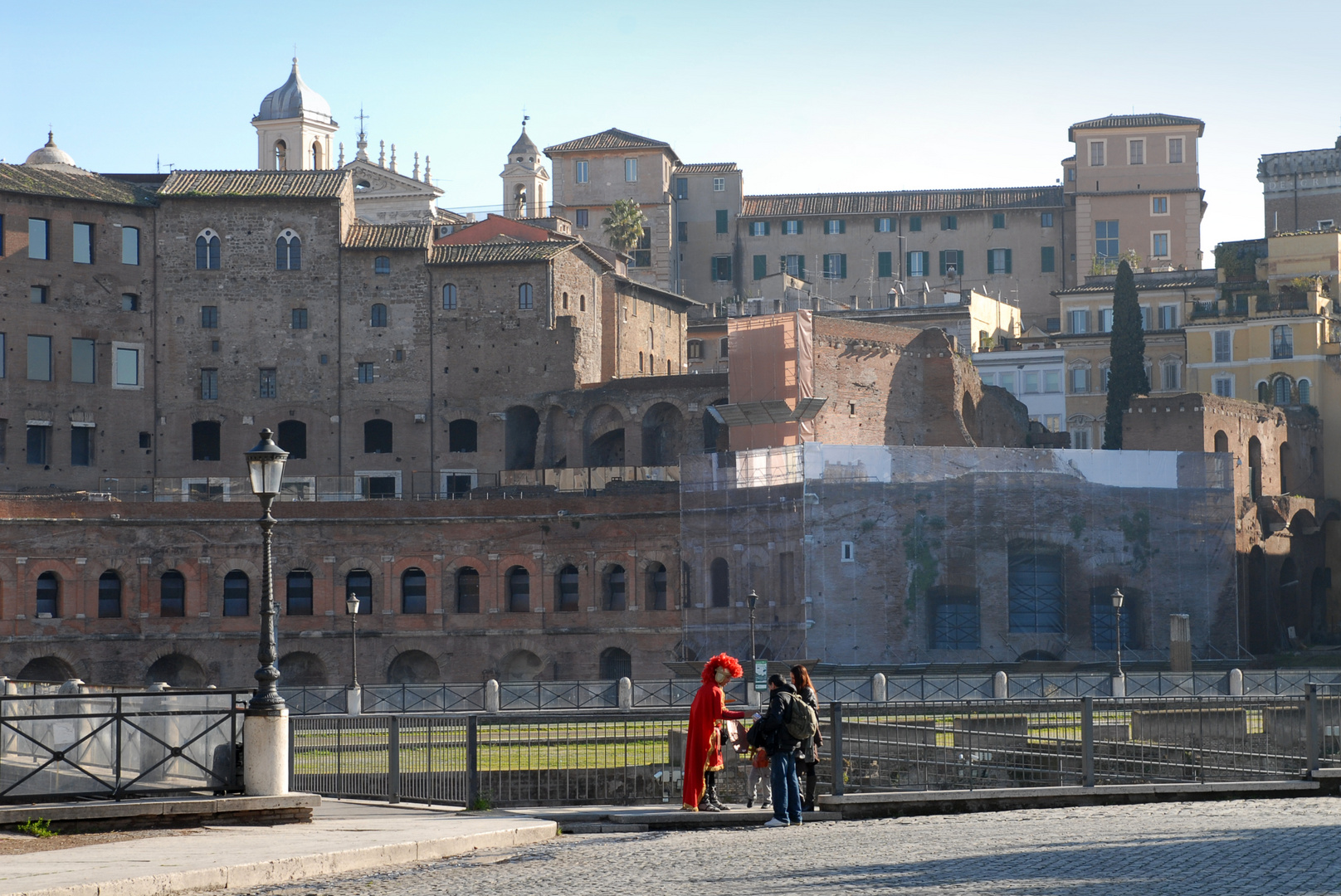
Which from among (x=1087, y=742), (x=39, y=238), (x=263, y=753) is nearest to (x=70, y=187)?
(x=39, y=238)

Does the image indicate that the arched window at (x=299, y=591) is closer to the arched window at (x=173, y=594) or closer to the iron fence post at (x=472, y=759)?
the arched window at (x=173, y=594)

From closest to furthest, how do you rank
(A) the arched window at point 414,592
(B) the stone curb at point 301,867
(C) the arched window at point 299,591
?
(B) the stone curb at point 301,867 < (C) the arched window at point 299,591 < (A) the arched window at point 414,592

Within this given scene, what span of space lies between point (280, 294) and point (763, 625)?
2226cm

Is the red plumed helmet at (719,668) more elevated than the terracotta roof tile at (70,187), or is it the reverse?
the terracotta roof tile at (70,187)

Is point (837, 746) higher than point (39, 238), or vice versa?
point (39, 238)

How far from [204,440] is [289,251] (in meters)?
6.91

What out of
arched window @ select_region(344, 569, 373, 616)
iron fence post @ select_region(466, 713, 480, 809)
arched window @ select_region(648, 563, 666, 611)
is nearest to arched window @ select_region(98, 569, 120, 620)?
arched window @ select_region(344, 569, 373, 616)

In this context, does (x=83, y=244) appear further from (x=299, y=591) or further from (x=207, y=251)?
(x=299, y=591)

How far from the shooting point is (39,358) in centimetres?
5462

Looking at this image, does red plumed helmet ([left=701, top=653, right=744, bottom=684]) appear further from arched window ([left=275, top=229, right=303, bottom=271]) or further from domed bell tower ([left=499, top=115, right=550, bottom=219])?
domed bell tower ([left=499, top=115, right=550, bottom=219])

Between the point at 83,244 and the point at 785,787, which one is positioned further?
the point at 83,244

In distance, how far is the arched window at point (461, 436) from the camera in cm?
5712

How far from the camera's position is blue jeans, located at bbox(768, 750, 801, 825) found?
14734mm

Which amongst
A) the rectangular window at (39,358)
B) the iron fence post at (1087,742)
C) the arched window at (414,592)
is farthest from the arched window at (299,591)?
the iron fence post at (1087,742)
